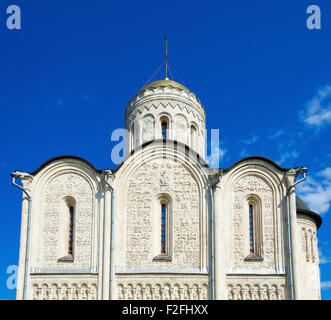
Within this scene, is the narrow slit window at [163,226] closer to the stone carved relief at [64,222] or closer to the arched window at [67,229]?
the stone carved relief at [64,222]

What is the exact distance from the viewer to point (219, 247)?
624 inches

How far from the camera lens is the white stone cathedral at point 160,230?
51.3ft

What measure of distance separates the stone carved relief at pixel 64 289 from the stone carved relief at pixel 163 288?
3.28ft

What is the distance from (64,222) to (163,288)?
4.41 m

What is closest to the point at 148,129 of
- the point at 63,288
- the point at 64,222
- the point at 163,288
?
the point at 64,222

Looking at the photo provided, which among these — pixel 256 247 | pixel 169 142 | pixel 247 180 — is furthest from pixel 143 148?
pixel 256 247

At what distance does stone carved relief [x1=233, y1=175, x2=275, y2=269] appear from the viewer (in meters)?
15.9

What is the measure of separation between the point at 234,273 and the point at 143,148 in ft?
18.8

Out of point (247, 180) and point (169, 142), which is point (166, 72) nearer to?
point (169, 142)

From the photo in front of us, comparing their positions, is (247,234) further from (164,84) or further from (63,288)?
(164,84)

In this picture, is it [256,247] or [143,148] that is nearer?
[256,247]

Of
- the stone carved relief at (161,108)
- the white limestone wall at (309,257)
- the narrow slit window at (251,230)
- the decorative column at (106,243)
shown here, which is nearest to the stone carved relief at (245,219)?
the narrow slit window at (251,230)

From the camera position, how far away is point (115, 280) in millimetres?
15656
